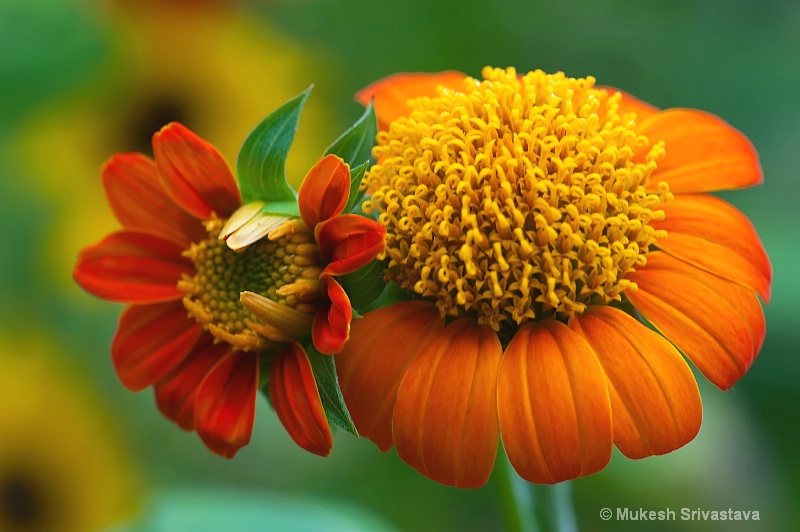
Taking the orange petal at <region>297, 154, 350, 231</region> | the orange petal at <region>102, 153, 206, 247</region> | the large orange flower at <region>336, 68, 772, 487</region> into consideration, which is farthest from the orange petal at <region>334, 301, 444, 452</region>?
the orange petal at <region>102, 153, 206, 247</region>

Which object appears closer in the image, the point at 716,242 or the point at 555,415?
the point at 555,415

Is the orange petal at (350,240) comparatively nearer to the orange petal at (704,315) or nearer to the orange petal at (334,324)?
the orange petal at (334,324)

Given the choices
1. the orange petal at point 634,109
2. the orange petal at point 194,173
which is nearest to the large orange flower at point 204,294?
the orange petal at point 194,173

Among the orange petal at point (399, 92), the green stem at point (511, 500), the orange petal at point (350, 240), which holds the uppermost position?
the orange petal at point (399, 92)

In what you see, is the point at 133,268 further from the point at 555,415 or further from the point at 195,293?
the point at 555,415

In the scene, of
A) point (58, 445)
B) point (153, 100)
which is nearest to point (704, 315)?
point (58, 445)

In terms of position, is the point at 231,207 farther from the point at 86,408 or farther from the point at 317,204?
the point at 86,408

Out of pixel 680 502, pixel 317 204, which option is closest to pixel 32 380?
pixel 317 204
